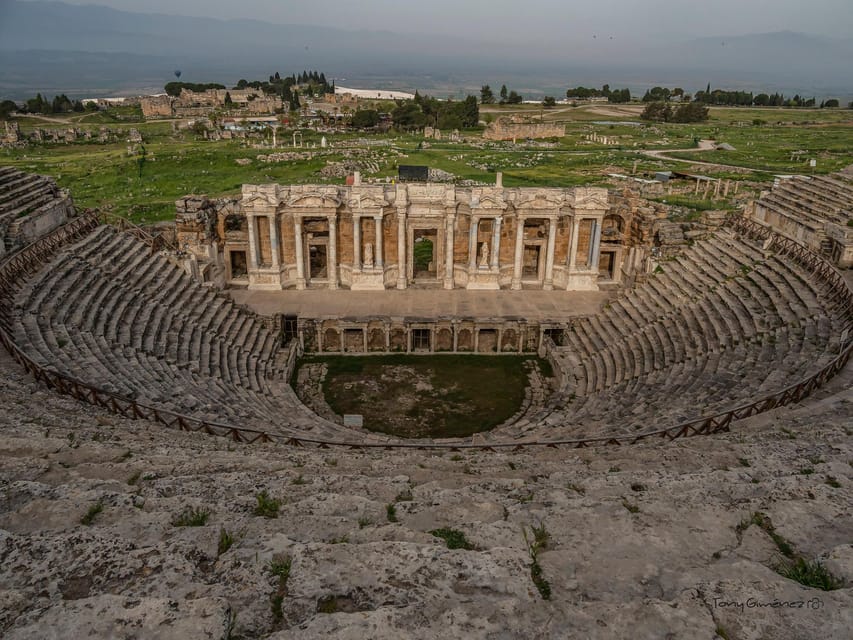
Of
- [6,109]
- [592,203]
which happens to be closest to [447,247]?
[592,203]

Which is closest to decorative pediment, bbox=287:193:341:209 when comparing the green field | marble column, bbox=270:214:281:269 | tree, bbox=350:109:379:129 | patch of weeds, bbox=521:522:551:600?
marble column, bbox=270:214:281:269

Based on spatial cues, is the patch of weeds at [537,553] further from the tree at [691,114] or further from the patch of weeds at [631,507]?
the tree at [691,114]

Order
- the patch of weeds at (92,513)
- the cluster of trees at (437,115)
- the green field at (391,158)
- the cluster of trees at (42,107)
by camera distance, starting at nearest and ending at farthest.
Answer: the patch of weeds at (92,513) → the green field at (391,158) → the cluster of trees at (437,115) → the cluster of trees at (42,107)

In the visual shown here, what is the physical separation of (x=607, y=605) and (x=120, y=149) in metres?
83.4

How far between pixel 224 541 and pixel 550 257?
2703 cm

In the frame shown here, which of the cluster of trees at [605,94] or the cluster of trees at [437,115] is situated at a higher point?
the cluster of trees at [605,94]

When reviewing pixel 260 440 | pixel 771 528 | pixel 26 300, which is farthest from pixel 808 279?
pixel 26 300

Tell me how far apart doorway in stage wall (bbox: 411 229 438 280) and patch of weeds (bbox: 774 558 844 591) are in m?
26.6

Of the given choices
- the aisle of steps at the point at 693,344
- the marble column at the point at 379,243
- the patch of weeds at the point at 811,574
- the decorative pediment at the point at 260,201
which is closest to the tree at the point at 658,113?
the aisle of steps at the point at 693,344

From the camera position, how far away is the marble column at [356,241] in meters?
31.2

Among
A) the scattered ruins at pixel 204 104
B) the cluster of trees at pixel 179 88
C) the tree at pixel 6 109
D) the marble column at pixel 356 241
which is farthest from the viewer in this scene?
the cluster of trees at pixel 179 88

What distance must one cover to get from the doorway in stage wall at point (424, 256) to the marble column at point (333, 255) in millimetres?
4027

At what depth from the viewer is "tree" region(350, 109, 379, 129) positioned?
102 m
